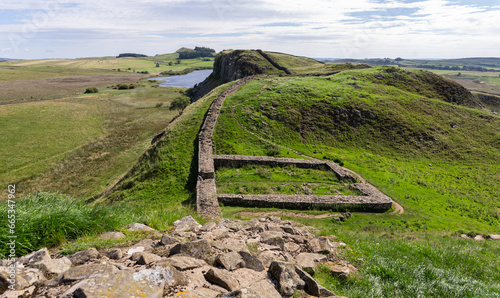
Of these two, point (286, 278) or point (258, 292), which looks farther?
point (286, 278)

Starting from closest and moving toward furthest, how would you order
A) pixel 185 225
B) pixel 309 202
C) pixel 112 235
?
pixel 112 235, pixel 185 225, pixel 309 202

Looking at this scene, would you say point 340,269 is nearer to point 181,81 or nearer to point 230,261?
point 230,261

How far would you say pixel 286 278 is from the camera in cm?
502

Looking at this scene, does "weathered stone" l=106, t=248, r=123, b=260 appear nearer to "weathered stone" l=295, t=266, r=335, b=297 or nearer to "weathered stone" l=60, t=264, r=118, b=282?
"weathered stone" l=60, t=264, r=118, b=282

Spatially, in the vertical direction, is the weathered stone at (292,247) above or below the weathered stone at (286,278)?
below

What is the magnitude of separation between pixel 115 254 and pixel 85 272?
0.93 metres

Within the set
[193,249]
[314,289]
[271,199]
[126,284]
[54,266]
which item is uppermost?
[126,284]

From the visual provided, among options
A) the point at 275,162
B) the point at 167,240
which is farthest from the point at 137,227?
the point at 275,162

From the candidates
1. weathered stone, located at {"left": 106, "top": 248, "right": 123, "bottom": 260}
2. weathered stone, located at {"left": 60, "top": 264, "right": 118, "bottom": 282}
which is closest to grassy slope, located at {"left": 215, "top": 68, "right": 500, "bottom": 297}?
weathered stone, located at {"left": 106, "top": 248, "right": 123, "bottom": 260}

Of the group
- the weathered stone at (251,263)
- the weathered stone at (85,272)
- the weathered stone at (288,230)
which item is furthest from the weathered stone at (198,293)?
the weathered stone at (288,230)

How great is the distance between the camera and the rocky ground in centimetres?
383

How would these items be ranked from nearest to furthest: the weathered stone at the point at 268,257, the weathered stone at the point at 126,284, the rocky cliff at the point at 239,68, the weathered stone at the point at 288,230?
the weathered stone at the point at 126,284 → the weathered stone at the point at 268,257 → the weathered stone at the point at 288,230 → the rocky cliff at the point at 239,68

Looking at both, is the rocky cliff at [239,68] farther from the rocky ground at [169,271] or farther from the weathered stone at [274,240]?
the rocky ground at [169,271]

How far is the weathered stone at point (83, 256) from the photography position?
4.89m
